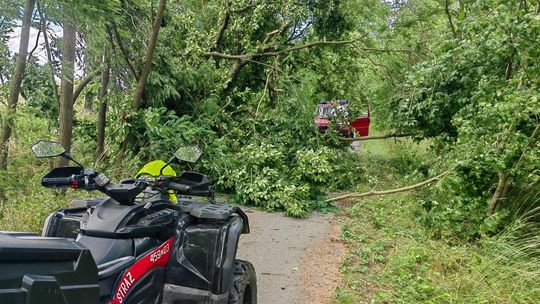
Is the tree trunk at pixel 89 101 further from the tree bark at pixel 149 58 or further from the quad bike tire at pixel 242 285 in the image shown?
the quad bike tire at pixel 242 285

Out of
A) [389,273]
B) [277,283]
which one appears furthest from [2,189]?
[389,273]

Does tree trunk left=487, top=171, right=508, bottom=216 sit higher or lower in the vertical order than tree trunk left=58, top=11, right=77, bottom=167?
lower

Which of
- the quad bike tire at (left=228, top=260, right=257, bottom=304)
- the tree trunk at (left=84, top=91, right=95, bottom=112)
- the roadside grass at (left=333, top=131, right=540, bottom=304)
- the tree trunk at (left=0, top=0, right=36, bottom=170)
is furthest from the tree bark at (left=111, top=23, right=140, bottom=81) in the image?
the quad bike tire at (left=228, top=260, right=257, bottom=304)

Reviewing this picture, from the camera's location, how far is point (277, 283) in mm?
Answer: 5148

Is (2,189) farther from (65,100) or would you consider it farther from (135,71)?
(135,71)

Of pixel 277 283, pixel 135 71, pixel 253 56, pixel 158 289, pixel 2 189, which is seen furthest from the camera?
pixel 253 56

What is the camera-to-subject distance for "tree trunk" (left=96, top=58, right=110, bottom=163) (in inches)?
309

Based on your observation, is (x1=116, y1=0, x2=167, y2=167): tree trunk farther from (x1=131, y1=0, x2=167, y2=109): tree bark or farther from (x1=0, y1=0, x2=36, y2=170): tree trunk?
(x1=0, y1=0, x2=36, y2=170): tree trunk

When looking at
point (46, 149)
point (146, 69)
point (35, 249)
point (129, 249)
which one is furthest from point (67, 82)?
point (35, 249)

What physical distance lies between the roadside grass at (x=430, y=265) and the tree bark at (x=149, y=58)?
14.3 ft

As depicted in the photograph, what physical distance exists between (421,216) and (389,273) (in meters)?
2.41

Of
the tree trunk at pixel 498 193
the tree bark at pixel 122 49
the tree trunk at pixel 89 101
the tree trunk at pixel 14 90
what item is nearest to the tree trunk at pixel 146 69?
the tree bark at pixel 122 49

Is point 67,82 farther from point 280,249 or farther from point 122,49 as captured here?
point 280,249

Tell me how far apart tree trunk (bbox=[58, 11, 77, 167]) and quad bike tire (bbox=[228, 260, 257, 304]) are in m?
3.96
